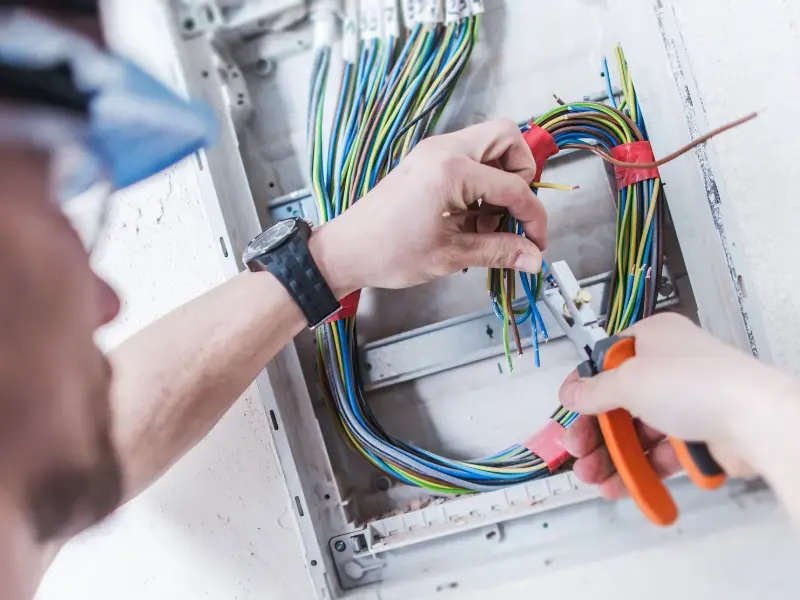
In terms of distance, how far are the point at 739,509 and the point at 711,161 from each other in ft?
1.37

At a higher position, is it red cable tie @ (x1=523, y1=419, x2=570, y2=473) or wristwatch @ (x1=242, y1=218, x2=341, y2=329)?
wristwatch @ (x1=242, y1=218, x2=341, y2=329)

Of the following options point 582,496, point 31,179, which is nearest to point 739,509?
point 582,496

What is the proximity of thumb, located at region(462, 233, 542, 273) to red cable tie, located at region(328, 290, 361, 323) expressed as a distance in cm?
18

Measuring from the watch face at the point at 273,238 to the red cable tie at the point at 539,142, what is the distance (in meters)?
0.31

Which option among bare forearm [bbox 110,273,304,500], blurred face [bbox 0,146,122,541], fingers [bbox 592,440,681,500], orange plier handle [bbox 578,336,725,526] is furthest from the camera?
bare forearm [bbox 110,273,304,500]

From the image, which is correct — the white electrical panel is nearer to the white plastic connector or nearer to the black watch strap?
the white plastic connector

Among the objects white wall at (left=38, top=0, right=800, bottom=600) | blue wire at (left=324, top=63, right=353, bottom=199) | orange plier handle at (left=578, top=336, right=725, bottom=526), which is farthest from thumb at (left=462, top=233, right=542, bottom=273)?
white wall at (left=38, top=0, right=800, bottom=600)

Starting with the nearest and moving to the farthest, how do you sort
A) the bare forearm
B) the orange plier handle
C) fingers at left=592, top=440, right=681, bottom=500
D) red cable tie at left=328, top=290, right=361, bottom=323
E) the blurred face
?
1. the blurred face
2. the orange plier handle
3. fingers at left=592, top=440, right=681, bottom=500
4. the bare forearm
5. red cable tie at left=328, top=290, right=361, bottom=323

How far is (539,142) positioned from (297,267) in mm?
331

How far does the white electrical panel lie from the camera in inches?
29.8

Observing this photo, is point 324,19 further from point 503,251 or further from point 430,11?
point 503,251

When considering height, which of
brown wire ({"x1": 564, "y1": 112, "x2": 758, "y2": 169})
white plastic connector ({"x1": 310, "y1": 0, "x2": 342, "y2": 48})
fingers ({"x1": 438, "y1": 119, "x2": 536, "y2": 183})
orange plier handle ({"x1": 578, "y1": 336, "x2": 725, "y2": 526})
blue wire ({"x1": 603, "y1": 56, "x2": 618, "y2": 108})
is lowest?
orange plier handle ({"x1": 578, "y1": 336, "x2": 725, "y2": 526})

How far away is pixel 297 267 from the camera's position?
748mm

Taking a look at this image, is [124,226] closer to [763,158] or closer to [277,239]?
[277,239]
